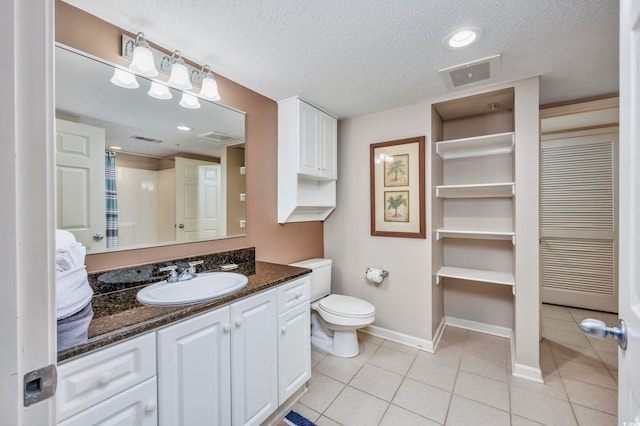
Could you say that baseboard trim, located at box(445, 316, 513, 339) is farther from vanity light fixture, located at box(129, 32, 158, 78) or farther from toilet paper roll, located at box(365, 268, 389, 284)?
vanity light fixture, located at box(129, 32, 158, 78)

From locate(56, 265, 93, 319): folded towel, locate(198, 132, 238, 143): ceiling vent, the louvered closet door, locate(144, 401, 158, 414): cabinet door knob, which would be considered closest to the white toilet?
locate(198, 132, 238, 143): ceiling vent

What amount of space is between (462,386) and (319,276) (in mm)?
1351

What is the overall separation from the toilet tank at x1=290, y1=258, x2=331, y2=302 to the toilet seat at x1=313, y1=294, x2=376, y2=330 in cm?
14

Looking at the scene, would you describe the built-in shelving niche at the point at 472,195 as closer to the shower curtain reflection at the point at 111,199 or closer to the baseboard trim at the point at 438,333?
the baseboard trim at the point at 438,333

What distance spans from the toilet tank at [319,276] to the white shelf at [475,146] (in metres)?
1.52

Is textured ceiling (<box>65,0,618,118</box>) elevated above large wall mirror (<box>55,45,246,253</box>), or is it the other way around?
textured ceiling (<box>65,0,618,118</box>)

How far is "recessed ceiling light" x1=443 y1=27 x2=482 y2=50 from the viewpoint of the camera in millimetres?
1459

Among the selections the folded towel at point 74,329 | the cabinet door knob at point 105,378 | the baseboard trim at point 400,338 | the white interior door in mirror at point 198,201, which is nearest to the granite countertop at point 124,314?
the folded towel at point 74,329

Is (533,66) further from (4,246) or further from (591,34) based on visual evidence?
(4,246)

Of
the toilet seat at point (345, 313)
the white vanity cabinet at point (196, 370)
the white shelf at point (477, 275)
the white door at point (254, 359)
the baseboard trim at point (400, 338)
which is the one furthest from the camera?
the baseboard trim at point (400, 338)

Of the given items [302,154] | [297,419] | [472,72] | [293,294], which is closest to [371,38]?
[472,72]

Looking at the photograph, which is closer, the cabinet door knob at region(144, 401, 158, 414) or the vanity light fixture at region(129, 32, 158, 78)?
the cabinet door knob at region(144, 401, 158, 414)

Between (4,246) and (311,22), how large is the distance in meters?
1.48

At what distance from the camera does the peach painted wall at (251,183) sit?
1.32 metres
